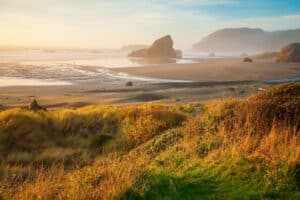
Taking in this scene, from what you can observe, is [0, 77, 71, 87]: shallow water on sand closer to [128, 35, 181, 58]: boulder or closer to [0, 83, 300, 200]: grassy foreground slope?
[0, 83, 300, 200]: grassy foreground slope

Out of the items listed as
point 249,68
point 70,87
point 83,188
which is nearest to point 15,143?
point 83,188

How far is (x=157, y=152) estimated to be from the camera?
10227 mm

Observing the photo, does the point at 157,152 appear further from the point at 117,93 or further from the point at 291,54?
the point at 291,54

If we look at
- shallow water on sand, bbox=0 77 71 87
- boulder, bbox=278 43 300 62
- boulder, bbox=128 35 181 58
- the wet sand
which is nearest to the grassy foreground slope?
the wet sand

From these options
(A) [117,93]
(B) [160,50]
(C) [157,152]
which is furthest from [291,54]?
(C) [157,152]

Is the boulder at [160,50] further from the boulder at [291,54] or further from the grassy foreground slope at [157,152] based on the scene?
the grassy foreground slope at [157,152]

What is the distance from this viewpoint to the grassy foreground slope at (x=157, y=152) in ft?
21.2

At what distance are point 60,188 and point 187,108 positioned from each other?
10.8 meters

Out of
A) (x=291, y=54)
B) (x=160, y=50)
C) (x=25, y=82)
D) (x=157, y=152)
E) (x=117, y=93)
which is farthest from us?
(x=160, y=50)

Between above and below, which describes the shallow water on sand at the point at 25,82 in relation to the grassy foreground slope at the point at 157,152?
below

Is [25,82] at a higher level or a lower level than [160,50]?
lower

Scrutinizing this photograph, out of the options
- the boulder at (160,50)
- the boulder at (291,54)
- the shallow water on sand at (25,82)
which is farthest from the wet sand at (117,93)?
the boulder at (160,50)

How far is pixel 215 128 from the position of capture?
10938 mm

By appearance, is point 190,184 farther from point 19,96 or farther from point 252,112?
point 19,96
